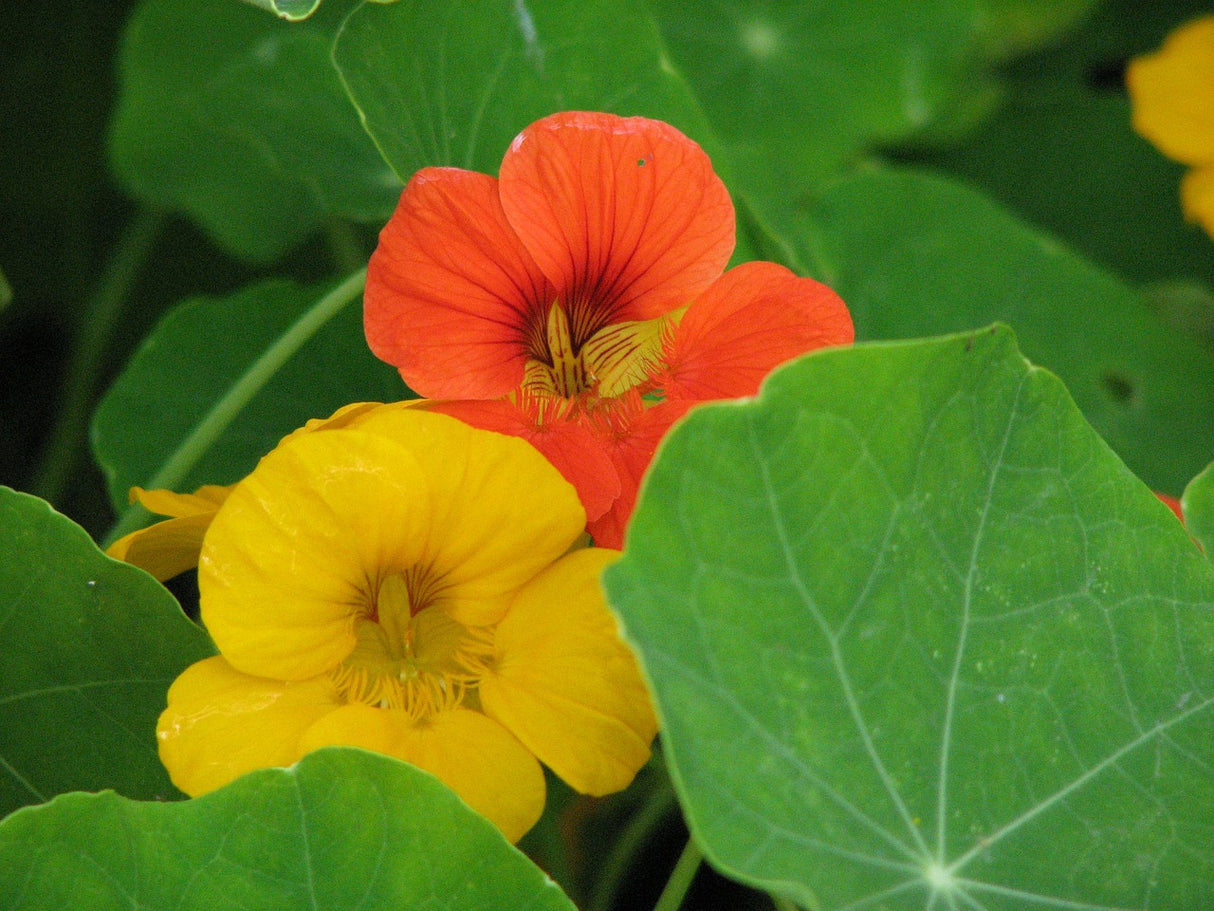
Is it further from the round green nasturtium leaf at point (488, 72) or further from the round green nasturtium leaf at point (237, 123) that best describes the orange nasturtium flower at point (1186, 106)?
the round green nasturtium leaf at point (237, 123)

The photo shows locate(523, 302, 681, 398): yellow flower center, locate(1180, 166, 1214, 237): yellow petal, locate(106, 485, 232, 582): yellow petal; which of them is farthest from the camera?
locate(1180, 166, 1214, 237): yellow petal

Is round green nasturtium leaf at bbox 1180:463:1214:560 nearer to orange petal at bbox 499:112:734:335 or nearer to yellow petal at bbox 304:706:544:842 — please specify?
orange petal at bbox 499:112:734:335

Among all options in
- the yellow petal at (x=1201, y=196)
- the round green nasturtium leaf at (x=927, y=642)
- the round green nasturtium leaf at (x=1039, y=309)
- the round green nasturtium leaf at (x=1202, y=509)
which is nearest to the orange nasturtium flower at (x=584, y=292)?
the round green nasturtium leaf at (x=927, y=642)

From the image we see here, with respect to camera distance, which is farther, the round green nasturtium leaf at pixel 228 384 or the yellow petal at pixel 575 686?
the round green nasturtium leaf at pixel 228 384

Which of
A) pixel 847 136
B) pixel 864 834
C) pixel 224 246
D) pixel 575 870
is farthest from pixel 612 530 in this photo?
pixel 847 136

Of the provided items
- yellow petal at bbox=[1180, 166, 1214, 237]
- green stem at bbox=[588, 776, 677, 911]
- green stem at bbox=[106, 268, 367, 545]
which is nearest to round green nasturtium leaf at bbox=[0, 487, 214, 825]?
green stem at bbox=[106, 268, 367, 545]

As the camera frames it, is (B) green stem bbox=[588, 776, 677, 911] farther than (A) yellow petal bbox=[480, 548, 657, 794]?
Yes

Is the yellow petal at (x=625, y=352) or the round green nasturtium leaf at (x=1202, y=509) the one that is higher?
the yellow petal at (x=625, y=352)
